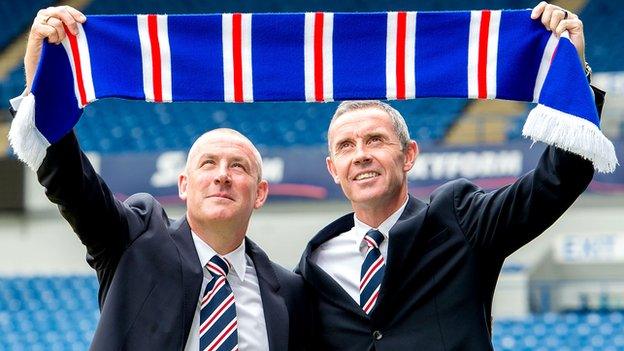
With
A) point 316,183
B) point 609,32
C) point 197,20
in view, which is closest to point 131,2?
point 316,183

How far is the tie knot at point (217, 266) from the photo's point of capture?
2.97 m

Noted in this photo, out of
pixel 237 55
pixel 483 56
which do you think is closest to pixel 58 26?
pixel 237 55

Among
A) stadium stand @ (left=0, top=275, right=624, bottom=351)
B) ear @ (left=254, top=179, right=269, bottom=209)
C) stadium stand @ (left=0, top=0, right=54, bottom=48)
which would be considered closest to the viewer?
ear @ (left=254, top=179, right=269, bottom=209)

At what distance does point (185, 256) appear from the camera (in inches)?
116

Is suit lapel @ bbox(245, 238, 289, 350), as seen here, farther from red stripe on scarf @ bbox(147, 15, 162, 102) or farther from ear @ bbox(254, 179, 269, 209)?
red stripe on scarf @ bbox(147, 15, 162, 102)

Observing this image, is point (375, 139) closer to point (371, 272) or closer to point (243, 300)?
point (371, 272)

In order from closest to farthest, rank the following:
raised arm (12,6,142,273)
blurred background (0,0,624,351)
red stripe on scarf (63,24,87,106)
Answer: raised arm (12,6,142,273) < red stripe on scarf (63,24,87,106) < blurred background (0,0,624,351)

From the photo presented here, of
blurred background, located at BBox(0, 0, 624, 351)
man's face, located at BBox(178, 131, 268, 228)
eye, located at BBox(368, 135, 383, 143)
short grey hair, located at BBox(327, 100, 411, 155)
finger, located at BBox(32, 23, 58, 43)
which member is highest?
finger, located at BBox(32, 23, 58, 43)

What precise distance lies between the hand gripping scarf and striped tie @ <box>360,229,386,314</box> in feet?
1.35

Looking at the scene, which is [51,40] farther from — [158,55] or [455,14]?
[455,14]

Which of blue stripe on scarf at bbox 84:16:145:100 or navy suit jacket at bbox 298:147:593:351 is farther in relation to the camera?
blue stripe on scarf at bbox 84:16:145:100

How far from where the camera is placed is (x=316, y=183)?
8422mm

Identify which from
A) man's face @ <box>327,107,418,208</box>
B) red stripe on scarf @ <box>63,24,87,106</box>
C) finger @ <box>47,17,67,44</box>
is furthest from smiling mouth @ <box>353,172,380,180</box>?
finger @ <box>47,17,67,44</box>

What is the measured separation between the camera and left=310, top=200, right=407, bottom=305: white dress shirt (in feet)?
9.98
